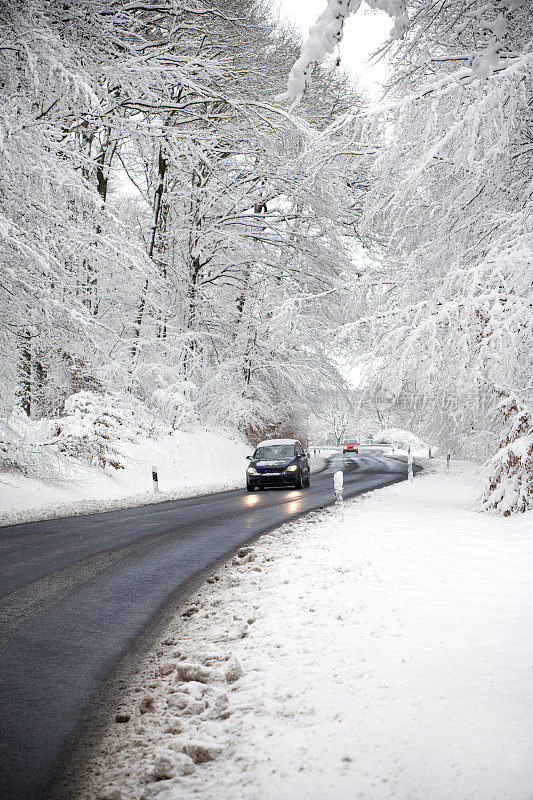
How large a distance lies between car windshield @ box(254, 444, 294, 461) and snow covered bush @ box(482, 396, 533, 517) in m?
10.2

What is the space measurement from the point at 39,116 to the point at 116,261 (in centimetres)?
331

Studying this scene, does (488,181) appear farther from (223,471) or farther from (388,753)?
(223,471)

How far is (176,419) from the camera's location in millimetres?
26516

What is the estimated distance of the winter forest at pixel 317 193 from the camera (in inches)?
344

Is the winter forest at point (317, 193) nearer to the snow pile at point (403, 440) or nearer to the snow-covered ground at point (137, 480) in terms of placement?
the snow-covered ground at point (137, 480)

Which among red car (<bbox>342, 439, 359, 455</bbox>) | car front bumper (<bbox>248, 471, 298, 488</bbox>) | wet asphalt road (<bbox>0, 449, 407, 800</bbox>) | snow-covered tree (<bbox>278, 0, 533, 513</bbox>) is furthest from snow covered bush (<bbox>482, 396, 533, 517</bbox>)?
red car (<bbox>342, 439, 359, 455</bbox>)

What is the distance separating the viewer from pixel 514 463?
10430mm

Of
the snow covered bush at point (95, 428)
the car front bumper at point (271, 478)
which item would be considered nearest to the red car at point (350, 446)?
the snow covered bush at point (95, 428)

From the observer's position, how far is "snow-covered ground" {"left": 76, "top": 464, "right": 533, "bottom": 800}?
2.87 meters

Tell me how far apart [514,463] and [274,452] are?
11.4m

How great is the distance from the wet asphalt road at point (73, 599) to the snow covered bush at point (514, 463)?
4001 millimetres

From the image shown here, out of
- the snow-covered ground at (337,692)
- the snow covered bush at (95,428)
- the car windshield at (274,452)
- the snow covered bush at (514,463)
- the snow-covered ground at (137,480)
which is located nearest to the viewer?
the snow-covered ground at (337,692)

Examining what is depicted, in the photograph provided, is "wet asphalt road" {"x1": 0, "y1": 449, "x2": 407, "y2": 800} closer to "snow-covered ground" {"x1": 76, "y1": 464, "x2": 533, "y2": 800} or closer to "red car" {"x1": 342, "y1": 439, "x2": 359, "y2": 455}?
"snow-covered ground" {"x1": 76, "y1": 464, "x2": 533, "y2": 800}

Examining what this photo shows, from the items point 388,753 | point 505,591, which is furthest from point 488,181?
point 388,753
